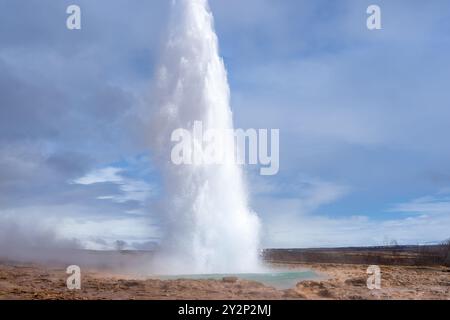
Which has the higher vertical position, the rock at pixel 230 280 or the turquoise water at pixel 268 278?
the rock at pixel 230 280

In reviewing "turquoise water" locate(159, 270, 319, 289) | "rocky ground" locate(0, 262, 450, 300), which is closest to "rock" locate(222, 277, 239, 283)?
"rocky ground" locate(0, 262, 450, 300)

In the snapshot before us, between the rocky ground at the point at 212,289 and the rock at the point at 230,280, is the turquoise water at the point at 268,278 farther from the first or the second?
the rock at the point at 230,280

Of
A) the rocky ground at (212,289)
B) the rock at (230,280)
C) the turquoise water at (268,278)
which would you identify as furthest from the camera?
the turquoise water at (268,278)

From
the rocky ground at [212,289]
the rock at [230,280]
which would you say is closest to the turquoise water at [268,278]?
the rocky ground at [212,289]

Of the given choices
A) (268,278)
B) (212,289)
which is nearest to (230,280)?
(212,289)

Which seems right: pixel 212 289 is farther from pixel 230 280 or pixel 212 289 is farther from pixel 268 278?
pixel 268 278

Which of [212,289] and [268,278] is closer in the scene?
[212,289]

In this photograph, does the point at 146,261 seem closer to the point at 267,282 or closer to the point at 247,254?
the point at 247,254
